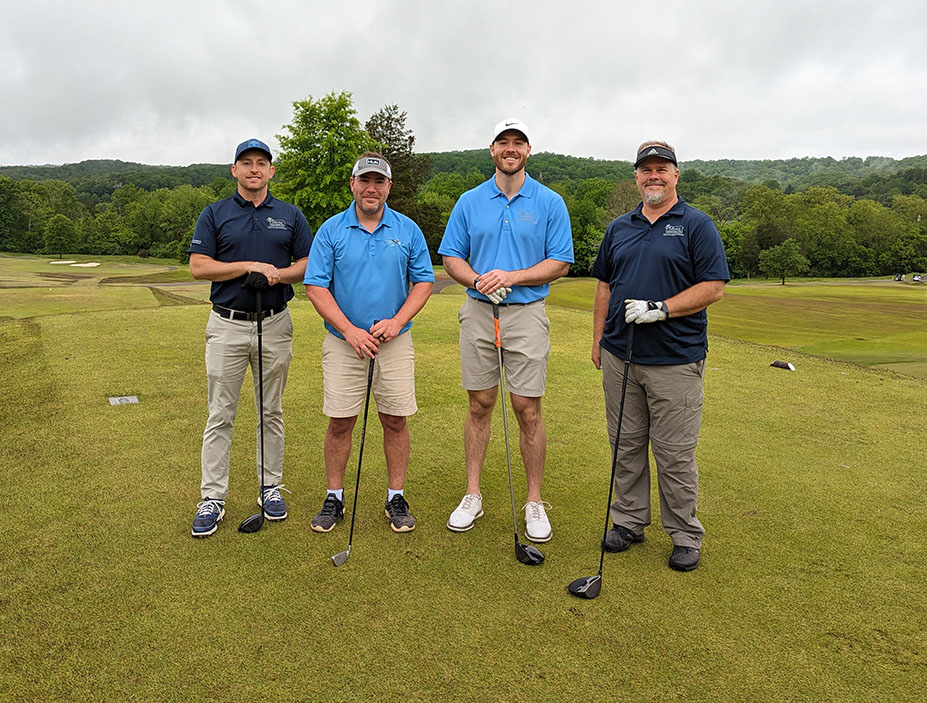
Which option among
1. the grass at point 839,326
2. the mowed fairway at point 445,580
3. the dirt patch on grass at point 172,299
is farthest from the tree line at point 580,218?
the mowed fairway at point 445,580

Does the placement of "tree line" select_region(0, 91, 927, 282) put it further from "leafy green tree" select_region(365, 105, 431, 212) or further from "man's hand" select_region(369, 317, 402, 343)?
"man's hand" select_region(369, 317, 402, 343)

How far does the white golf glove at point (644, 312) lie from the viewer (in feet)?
11.8

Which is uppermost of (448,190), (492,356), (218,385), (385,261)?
(448,190)

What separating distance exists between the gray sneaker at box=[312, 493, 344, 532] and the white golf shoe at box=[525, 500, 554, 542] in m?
1.27

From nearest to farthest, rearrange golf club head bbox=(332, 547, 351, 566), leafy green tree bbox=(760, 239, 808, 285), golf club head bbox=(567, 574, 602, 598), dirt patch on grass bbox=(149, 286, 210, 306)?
golf club head bbox=(567, 574, 602, 598), golf club head bbox=(332, 547, 351, 566), dirt patch on grass bbox=(149, 286, 210, 306), leafy green tree bbox=(760, 239, 808, 285)

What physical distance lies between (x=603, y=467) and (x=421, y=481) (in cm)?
156

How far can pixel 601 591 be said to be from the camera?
3.36 meters

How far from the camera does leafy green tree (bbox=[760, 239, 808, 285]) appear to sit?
222 ft

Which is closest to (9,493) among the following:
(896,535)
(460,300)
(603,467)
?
(603,467)

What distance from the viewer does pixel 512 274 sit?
396 centimetres

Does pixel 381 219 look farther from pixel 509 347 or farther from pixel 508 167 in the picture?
pixel 509 347

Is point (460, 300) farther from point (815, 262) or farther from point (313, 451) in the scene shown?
point (815, 262)

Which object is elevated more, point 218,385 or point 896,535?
point 218,385

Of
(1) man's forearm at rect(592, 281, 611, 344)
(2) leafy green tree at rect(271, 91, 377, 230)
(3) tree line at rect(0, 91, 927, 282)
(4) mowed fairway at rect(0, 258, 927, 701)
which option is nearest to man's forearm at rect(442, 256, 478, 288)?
(1) man's forearm at rect(592, 281, 611, 344)
